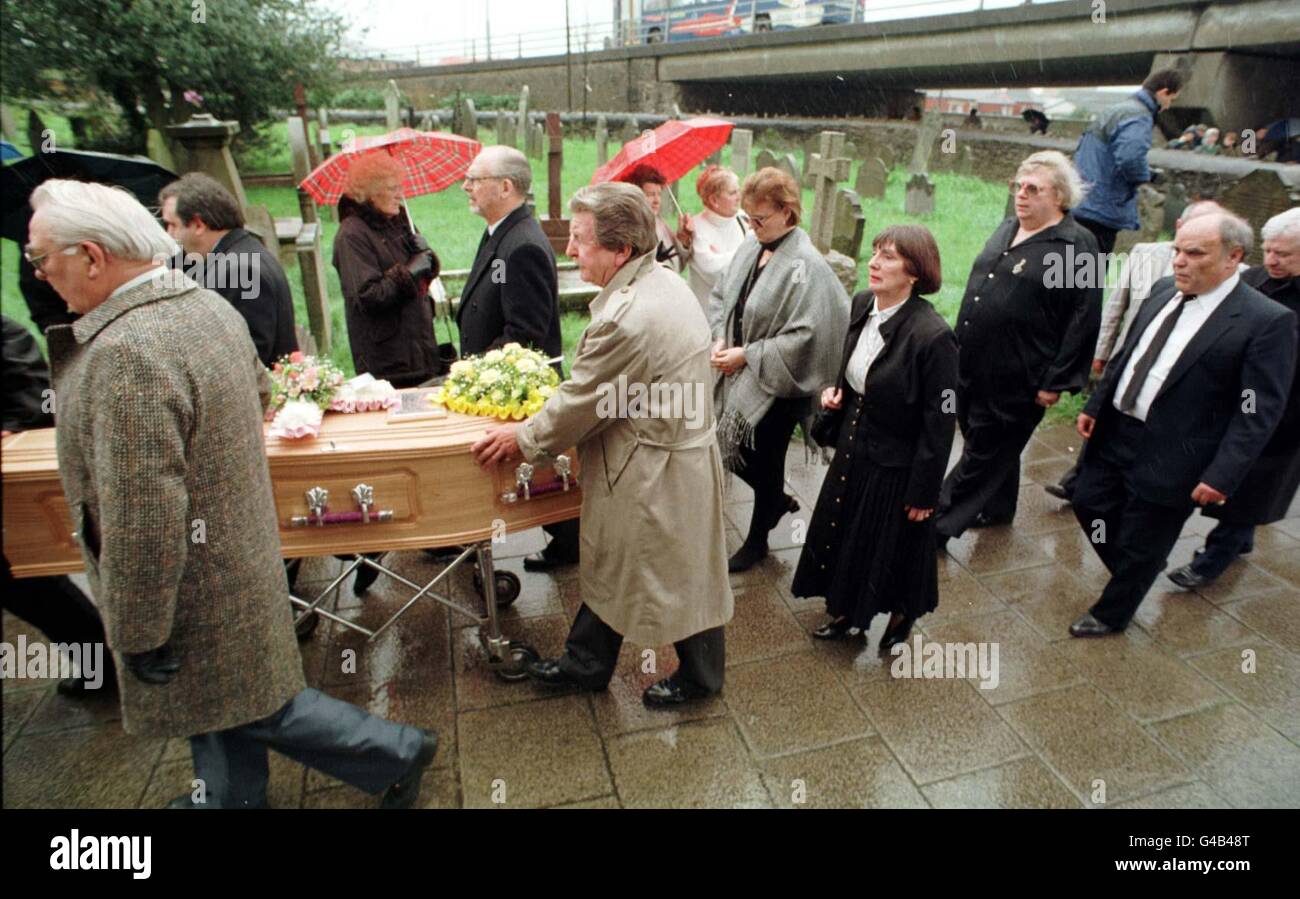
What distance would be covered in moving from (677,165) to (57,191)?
384 centimetres

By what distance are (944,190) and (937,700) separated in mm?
14854

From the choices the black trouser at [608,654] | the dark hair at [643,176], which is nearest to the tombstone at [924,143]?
the dark hair at [643,176]

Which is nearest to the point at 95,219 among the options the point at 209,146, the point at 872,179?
the point at 209,146

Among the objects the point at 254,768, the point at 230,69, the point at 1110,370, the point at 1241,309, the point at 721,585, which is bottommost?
the point at 254,768

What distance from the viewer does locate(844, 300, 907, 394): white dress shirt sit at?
3254 mm

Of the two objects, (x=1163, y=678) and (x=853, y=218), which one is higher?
(x=853, y=218)

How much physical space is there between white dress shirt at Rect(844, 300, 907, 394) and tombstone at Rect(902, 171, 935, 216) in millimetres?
11376

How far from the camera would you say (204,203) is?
344cm

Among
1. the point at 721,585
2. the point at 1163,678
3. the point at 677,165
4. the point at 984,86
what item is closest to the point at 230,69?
the point at 677,165

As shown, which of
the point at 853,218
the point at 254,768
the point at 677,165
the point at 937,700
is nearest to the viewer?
the point at 254,768

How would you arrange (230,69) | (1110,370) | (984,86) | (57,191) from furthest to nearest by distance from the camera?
(984,86) → (230,69) → (1110,370) → (57,191)

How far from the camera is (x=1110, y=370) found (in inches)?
147
